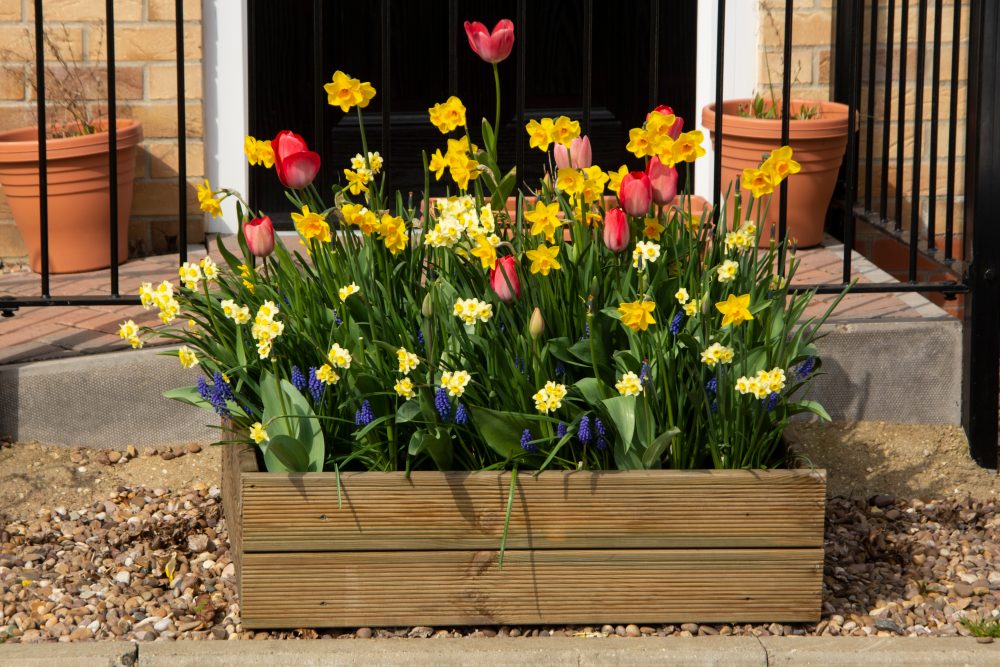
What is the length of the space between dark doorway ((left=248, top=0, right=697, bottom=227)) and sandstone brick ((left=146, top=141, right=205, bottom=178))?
0.83ft

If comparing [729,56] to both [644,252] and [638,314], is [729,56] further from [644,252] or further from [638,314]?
[638,314]

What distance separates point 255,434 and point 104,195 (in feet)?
7.98

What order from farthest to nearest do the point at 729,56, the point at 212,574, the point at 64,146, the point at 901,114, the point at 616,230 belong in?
1. the point at 729,56
2. the point at 64,146
3. the point at 901,114
4. the point at 212,574
5. the point at 616,230

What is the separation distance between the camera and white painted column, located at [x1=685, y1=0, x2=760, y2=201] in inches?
211

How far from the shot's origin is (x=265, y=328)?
272cm

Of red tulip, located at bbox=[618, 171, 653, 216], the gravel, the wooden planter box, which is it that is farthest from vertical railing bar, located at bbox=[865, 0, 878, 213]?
the wooden planter box

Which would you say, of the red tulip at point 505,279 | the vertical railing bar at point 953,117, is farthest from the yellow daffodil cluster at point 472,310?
the vertical railing bar at point 953,117

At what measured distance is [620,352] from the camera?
2879 mm

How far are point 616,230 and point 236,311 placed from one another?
28.7 inches

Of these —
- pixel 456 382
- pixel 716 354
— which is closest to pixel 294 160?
pixel 456 382

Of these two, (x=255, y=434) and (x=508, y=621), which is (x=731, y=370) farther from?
(x=255, y=434)

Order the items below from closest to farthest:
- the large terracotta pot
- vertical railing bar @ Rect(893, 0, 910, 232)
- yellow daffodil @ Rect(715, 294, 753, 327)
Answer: yellow daffodil @ Rect(715, 294, 753, 327), vertical railing bar @ Rect(893, 0, 910, 232), the large terracotta pot

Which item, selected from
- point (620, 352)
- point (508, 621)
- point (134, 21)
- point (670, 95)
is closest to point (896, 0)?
point (670, 95)

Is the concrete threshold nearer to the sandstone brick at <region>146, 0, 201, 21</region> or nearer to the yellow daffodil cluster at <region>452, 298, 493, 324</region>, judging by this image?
the yellow daffodil cluster at <region>452, 298, 493, 324</region>
